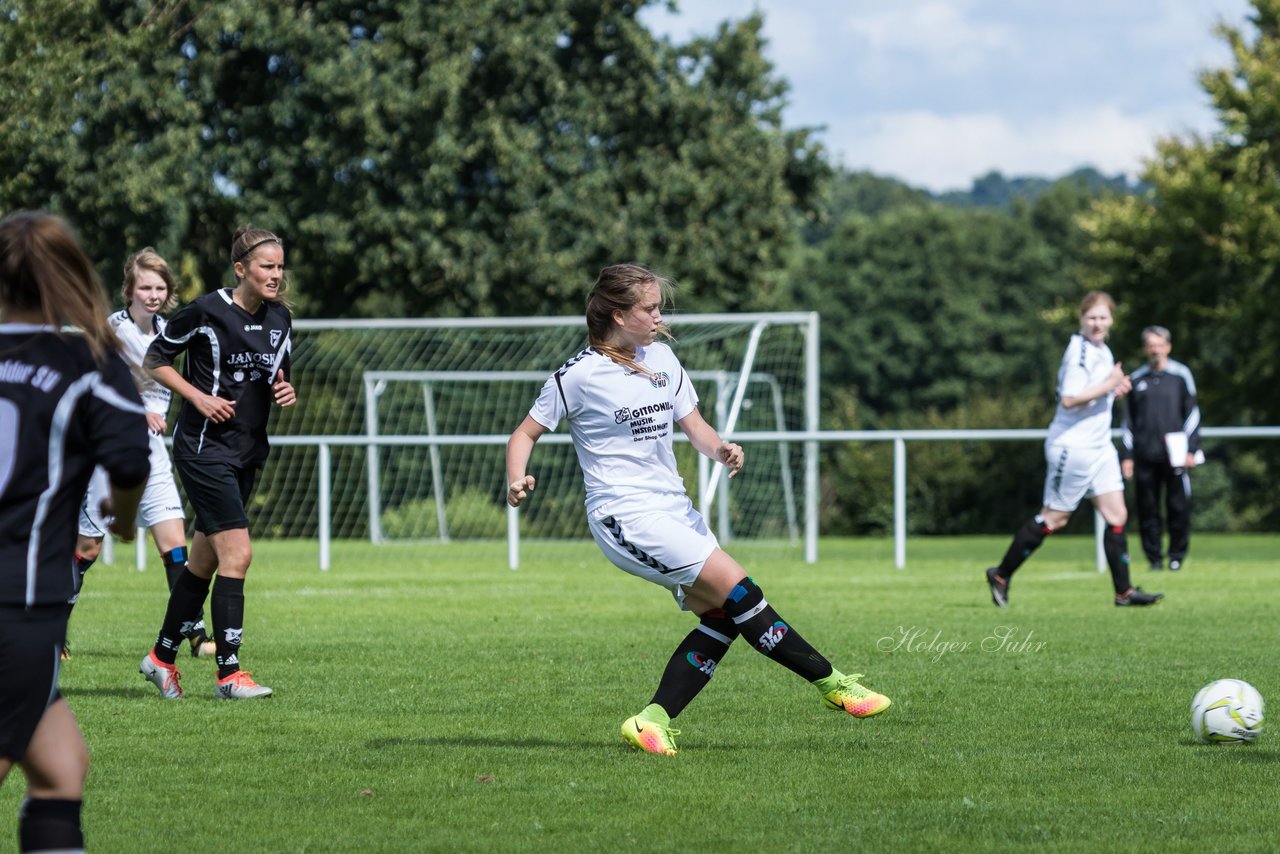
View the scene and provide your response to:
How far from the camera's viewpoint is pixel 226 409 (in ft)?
24.6

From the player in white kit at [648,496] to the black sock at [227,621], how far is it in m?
2.06

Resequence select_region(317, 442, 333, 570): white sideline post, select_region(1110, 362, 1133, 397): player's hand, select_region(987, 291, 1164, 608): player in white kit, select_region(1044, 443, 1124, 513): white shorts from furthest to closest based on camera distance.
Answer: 1. select_region(317, 442, 333, 570): white sideline post
2. select_region(1044, 443, 1124, 513): white shorts
3. select_region(987, 291, 1164, 608): player in white kit
4. select_region(1110, 362, 1133, 397): player's hand

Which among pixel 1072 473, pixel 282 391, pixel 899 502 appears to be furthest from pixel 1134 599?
pixel 282 391

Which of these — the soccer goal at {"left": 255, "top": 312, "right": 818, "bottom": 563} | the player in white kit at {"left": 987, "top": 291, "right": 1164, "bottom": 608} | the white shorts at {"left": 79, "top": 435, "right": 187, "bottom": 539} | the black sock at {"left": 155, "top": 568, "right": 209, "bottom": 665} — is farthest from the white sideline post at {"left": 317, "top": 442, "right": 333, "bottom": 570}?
the black sock at {"left": 155, "top": 568, "right": 209, "bottom": 665}

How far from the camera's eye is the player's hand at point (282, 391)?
25.0 ft

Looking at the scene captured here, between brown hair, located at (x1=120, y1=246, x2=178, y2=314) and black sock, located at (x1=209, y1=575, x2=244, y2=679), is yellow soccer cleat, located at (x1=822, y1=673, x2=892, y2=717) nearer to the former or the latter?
black sock, located at (x1=209, y1=575, x2=244, y2=679)

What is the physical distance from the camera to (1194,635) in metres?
9.87

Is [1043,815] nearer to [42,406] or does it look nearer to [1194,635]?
[42,406]

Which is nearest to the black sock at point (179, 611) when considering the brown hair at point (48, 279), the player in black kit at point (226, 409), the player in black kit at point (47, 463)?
the player in black kit at point (226, 409)

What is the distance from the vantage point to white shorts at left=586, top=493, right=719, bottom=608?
5953mm

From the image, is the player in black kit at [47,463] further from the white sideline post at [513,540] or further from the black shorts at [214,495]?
the white sideline post at [513,540]

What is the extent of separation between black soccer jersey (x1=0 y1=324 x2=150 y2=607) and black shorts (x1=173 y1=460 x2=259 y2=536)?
415cm

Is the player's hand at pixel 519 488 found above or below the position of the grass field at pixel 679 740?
above

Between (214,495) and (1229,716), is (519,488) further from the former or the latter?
(1229,716)
